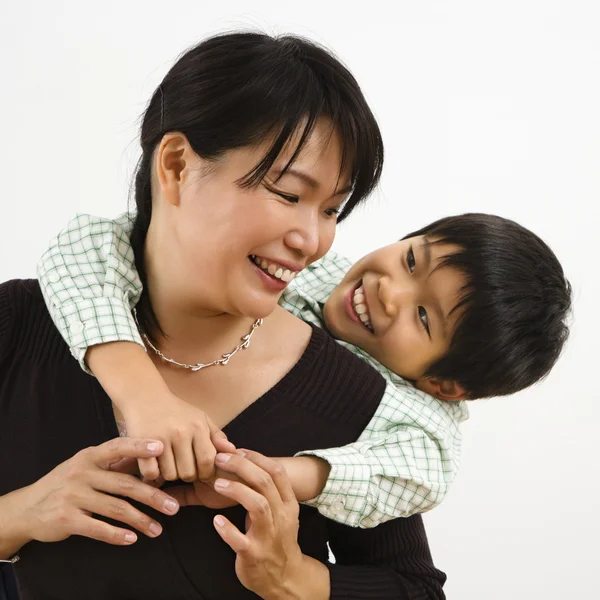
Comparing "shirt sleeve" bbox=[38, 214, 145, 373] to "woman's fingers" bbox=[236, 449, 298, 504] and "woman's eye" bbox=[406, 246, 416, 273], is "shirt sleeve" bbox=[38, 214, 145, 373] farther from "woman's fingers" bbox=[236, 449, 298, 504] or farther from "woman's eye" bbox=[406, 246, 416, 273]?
"woman's eye" bbox=[406, 246, 416, 273]

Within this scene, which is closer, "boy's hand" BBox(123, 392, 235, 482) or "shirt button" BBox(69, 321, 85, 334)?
"boy's hand" BBox(123, 392, 235, 482)

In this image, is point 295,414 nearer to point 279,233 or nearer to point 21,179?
point 279,233

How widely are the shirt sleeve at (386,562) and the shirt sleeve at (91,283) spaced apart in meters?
0.50

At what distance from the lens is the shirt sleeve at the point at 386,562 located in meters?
1.68

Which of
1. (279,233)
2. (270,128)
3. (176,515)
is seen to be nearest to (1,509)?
(176,515)

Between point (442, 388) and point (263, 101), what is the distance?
67 centimetres

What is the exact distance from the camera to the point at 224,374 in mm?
1696

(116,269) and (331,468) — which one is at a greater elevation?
(116,269)

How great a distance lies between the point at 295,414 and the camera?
66.5 inches

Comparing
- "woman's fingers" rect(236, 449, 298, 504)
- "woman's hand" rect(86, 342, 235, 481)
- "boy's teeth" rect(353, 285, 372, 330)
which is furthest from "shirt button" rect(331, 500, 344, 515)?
"boy's teeth" rect(353, 285, 372, 330)

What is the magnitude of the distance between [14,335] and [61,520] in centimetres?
34

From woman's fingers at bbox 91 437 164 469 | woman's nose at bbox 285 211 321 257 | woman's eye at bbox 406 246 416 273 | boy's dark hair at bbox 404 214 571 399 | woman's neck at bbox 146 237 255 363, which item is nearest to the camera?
woman's fingers at bbox 91 437 164 469

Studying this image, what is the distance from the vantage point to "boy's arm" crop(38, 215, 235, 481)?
4.65 feet

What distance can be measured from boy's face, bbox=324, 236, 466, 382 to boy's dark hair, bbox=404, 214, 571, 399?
22 mm
